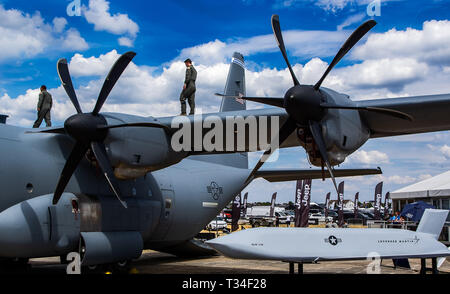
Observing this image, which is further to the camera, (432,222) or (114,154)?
(432,222)

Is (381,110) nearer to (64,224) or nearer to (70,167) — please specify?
(70,167)

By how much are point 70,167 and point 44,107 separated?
3.22 metres

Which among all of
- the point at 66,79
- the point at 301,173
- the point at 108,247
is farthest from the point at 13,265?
the point at 301,173

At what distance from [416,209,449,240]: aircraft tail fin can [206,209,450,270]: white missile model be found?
0.62m

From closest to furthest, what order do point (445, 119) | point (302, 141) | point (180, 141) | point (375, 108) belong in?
point (375, 108) < point (302, 141) < point (445, 119) < point (180, 141)

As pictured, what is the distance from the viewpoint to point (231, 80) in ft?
55.4

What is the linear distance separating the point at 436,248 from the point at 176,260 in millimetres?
8425

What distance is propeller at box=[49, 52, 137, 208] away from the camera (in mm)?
10242

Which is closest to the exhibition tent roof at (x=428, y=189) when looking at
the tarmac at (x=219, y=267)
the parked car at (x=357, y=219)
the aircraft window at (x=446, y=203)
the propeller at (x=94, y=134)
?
the aircraft window at (x=446, y=203)

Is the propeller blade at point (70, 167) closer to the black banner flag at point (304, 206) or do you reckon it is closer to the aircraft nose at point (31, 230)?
the aircraft nose at point (31, 230)

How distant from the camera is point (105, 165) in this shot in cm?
1032
